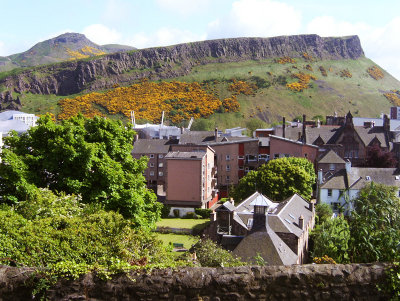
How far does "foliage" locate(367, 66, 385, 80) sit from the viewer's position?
603 feet

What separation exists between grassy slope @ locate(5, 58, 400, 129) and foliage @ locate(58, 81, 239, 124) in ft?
16.5

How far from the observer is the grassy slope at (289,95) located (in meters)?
138

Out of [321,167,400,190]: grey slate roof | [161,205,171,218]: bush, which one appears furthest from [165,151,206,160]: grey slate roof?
[321,167,400,190]: grey slate roof

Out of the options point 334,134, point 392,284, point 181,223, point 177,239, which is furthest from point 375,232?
point 334,134

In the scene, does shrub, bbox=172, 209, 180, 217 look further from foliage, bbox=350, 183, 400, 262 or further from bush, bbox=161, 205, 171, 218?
foliage, bbox=350, 183, 400, 262

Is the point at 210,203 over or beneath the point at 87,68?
beneath

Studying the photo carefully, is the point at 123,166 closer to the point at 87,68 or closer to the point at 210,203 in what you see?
the point at 210,203

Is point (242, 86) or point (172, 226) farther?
point (242, 86)

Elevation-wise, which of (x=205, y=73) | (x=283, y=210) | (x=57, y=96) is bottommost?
(x=283, y=210)

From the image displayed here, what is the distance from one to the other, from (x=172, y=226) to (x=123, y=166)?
79.6 ft

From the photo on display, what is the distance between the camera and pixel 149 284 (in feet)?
25.1

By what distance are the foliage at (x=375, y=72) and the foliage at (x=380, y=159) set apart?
429 ft

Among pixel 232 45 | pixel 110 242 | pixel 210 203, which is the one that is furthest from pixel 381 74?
pixel 110 242

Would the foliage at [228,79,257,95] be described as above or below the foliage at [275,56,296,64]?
below
